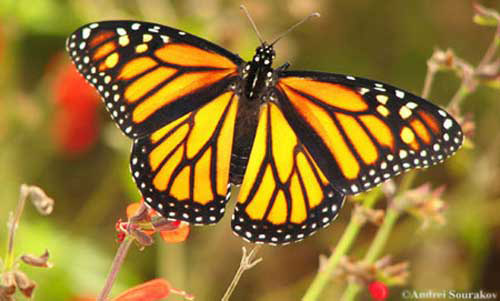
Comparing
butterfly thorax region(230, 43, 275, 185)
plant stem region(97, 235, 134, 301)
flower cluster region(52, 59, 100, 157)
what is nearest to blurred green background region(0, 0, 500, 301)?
flower cluster region(52, 59, 100, 157)

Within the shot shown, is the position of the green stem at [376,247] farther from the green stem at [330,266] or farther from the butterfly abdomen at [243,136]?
the butterfly abdomen at [243,136]

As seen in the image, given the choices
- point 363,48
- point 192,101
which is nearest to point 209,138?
point 192,101

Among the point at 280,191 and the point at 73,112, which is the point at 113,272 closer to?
the point at 280,191

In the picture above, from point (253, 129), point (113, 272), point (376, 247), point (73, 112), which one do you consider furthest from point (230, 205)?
point (113, 272)

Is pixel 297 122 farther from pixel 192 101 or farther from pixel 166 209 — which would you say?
pixel 166 209

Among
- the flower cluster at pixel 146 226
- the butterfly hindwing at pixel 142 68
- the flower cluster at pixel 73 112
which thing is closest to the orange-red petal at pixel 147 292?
the flower cluster at pixel 146 226

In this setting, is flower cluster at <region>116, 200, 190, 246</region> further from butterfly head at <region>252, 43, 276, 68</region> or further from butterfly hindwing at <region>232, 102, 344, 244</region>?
butterfly head at <region>252, 43, 276, 68</region>
